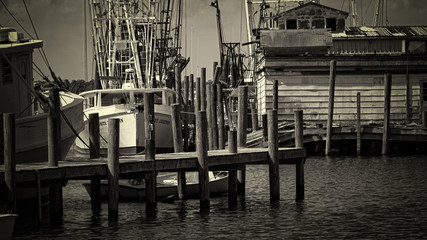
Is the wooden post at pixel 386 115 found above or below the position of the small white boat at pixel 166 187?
above

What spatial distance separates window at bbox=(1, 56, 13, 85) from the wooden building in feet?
93.1

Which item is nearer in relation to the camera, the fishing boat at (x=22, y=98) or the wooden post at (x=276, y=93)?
the fishing boat at (x=22, y=98)

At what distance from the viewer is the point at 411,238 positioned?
22922 mm

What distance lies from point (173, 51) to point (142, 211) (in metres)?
47.0

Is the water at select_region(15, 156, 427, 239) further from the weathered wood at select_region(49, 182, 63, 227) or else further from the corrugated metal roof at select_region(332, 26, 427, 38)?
the corrugated metal roof at select_region(332, 26, 427, 38)

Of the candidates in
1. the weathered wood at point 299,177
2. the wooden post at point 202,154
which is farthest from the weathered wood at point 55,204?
the weathered wood at point 299,177

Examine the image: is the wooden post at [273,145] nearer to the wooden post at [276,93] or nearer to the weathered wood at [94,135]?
the weathered wood at [94,135]

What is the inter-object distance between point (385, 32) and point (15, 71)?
118ft

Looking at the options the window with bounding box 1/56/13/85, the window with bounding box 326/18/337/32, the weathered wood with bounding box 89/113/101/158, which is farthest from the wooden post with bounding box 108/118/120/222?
the window with bounding box 326/18/337/32

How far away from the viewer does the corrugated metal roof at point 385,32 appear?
5612cm

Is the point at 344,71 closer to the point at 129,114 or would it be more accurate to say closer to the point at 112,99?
the point at 112,99

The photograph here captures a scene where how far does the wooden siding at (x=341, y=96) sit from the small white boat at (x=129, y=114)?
312 inches

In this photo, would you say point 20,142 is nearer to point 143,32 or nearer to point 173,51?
point 143,32

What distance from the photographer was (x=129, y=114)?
46.3 meters
